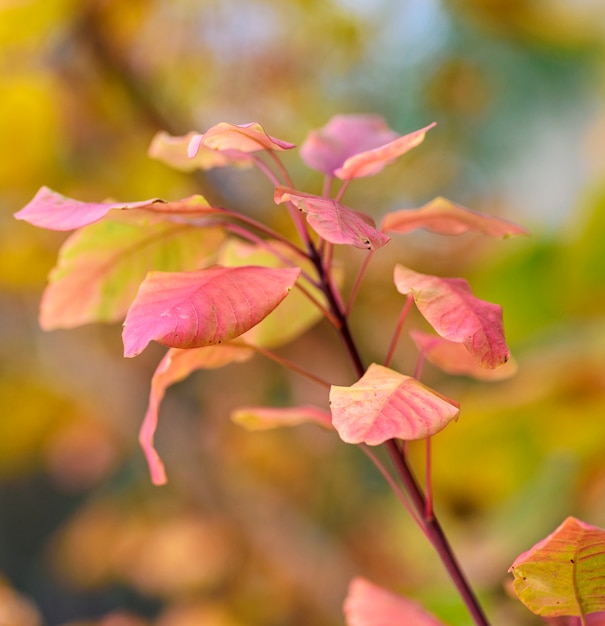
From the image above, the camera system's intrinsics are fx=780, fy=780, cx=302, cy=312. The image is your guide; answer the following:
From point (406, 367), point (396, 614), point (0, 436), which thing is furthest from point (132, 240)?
point (0, 436)

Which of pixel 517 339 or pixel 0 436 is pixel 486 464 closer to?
pixel 517 339

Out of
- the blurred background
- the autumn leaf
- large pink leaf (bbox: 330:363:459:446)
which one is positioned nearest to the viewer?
large pink leaf (bbox: 330:363:459:446)

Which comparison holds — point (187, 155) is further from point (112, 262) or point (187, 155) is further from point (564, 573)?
point (564, 573)

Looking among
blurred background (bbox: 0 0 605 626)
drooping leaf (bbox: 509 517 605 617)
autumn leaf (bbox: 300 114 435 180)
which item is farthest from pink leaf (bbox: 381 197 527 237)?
blurred background (bbox: 0 0 605 626)

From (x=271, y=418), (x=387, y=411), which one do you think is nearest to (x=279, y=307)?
(x=271, y=418)

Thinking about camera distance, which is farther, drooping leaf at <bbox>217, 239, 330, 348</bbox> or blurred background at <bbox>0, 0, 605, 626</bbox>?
blurred background at <bbox>0, 0, 605, 626</bbox>

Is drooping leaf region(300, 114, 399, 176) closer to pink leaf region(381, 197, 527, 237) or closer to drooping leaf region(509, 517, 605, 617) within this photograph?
pink leaf region(381, 197, 527, 237)

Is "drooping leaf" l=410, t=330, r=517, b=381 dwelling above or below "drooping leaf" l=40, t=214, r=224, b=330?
below

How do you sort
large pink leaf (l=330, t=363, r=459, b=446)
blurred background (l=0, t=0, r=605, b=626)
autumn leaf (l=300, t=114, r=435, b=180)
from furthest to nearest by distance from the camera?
blurred background (l=0, t=0, r=605, b=626), autumn leaf (l=300, t=114, r=435, b=180), large pink leaf (l=330, t=363, r=459, b=446)
